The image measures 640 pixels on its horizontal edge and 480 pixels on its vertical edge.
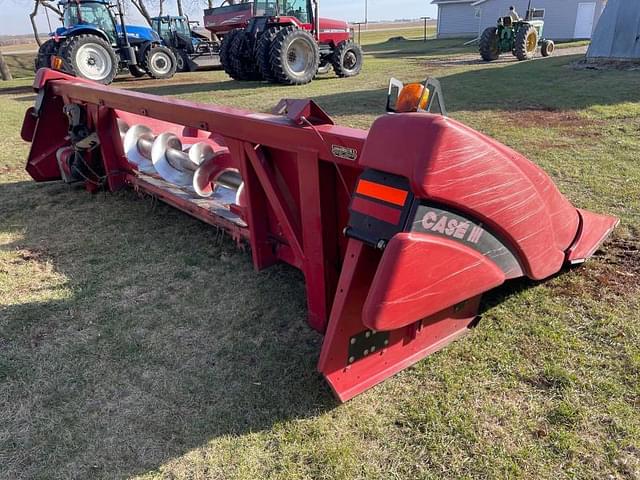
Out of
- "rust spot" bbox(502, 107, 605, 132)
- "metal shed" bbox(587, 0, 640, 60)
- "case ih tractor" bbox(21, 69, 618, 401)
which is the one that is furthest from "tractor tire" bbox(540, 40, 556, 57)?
"case ih tractor" bbox(21, 69, 618, 401)

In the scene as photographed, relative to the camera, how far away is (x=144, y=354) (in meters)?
2.41

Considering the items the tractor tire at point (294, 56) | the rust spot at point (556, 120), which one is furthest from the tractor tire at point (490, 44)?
the rust spot at point (556, 120)

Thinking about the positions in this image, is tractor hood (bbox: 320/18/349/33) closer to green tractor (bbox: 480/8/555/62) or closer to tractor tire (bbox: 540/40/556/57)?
green tractor (bbox: 480/8/555/62)

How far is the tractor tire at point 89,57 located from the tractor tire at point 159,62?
1684mm

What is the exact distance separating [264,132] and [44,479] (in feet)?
5.48

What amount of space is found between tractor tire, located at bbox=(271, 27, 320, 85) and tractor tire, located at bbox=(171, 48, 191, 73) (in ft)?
22.1

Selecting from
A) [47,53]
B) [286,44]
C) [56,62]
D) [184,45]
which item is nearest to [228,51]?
[286,44]

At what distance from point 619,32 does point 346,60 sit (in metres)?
6.62

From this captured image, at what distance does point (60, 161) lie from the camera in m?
4.48

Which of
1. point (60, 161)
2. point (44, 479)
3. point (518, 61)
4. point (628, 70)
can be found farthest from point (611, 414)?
point (518, 61)

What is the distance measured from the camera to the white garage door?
87.1ft

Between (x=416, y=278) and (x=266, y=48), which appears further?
(x=266, y=48)

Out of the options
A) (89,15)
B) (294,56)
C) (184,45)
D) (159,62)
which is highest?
(89,15)

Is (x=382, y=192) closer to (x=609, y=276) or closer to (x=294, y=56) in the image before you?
(x=609, y=276)
